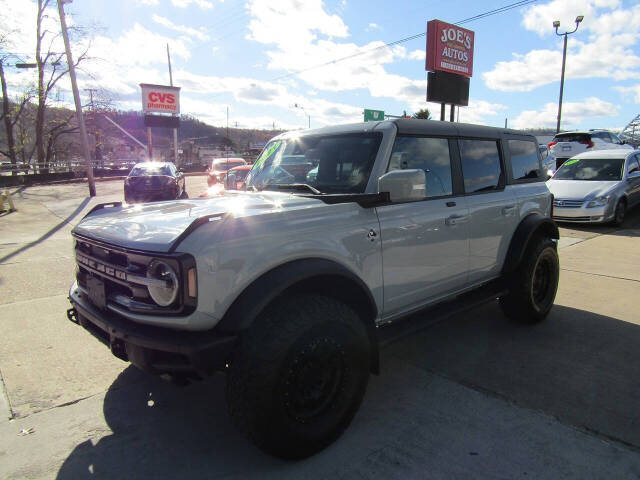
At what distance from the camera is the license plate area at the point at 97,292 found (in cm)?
243

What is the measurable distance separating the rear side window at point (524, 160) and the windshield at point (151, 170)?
554 inches

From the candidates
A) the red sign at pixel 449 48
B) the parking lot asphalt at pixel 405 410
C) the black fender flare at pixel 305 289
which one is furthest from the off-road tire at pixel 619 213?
the black fender flare at pixel 305 289

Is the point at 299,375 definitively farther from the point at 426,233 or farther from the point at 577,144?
the point at 577,144

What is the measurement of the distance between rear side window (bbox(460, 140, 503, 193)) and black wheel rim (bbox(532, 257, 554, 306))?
1.06 metres

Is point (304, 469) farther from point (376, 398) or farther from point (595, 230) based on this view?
point (595, 230)

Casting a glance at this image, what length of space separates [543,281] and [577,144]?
17.2 metres

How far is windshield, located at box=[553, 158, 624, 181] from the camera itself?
11.0m

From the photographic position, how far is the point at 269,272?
2264 mm

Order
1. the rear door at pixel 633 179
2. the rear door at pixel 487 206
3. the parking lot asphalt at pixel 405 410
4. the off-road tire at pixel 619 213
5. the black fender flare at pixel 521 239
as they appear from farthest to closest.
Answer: the rear door at pixel 633 179 → the off-road tire at pixel 619 213 → the black fender flare at pixel 521 239 → the rear door at pixel 487 206 → the parking lot asphalt at pixel 405 410

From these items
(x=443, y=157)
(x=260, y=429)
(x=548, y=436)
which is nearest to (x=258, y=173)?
(x=443, y=157)

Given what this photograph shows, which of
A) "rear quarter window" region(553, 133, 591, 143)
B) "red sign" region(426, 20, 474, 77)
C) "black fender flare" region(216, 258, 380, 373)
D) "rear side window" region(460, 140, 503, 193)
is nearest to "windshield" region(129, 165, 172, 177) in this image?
"red sign" region(426, 20, 474, 77)

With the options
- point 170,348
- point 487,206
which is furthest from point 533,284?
point 170,348

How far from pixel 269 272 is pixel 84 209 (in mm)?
14820

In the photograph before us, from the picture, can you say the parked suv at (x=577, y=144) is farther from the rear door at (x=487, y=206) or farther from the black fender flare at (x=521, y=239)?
the rear door at (x=487, y=206)
